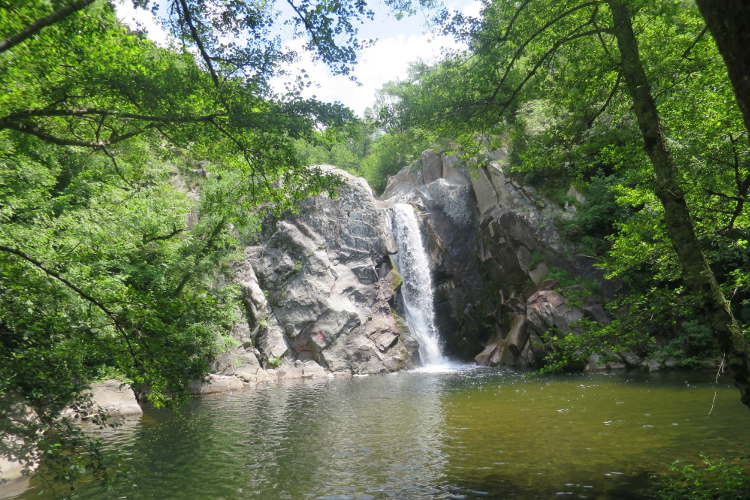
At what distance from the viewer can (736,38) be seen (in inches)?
106

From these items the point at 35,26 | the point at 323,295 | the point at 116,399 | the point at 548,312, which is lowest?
the point at 116,399

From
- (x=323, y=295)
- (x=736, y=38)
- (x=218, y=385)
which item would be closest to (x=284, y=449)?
(x=736, y=38)

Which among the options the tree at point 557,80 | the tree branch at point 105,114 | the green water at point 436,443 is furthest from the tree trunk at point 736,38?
the green water at point 436,443

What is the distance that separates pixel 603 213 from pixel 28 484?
2346 cm

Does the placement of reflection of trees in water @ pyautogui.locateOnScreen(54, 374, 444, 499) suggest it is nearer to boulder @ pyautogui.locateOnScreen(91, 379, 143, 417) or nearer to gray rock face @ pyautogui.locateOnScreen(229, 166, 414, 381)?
boulder @ pyautogui.locateOnScreen(91, 379, 143, 417)

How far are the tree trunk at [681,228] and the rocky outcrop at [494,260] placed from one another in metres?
15.5

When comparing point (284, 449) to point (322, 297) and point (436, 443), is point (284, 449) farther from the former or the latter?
point (322, 297)

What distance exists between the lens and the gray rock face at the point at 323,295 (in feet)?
88.1

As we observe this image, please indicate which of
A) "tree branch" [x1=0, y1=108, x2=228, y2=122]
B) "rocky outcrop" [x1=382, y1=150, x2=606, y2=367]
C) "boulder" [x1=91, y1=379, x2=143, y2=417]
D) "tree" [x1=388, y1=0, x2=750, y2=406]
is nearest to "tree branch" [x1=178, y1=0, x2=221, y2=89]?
"tree branch" [x1=0, y1=108, x2=228, y2=122]

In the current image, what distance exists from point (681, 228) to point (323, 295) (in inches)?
996

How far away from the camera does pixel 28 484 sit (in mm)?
8352

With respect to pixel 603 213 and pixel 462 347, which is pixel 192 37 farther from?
pixel 462 347

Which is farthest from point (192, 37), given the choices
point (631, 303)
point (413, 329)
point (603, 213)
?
point (413, 329)

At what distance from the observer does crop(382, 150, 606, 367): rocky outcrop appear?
23.4 meters
